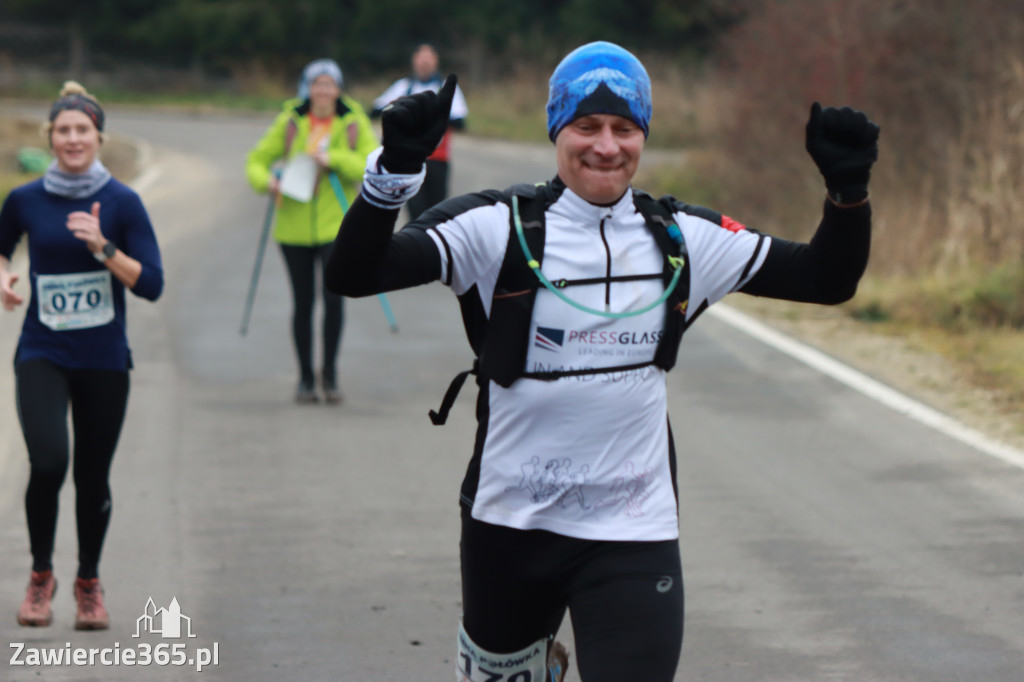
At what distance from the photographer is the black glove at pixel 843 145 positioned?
11.1 ft

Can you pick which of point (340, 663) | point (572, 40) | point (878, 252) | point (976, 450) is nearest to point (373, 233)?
point (340, 663)

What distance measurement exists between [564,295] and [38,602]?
123 inches

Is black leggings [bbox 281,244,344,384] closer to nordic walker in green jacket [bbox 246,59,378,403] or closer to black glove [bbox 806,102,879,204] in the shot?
nordic walker in green jacket [bbox 246,59,378,403]

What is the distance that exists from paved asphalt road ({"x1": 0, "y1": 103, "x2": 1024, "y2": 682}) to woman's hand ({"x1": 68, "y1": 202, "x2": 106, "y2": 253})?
1.38 meters

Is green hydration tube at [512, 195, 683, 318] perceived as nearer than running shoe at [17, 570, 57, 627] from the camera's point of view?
Yes

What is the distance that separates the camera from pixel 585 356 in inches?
141

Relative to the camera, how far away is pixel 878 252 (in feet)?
46.6

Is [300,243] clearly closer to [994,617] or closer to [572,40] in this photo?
[994,617]

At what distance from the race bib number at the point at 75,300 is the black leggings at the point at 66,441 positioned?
0.16m

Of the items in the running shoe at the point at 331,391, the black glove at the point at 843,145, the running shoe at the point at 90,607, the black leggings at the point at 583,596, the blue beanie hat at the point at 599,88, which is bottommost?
the running shoe at the point at 90,607

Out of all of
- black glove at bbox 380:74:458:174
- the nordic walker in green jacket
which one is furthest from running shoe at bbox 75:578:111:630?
the nordic walker in green jacket

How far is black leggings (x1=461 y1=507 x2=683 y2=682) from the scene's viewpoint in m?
3.48

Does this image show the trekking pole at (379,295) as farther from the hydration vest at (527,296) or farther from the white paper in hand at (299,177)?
the hydration vest at (527,296)

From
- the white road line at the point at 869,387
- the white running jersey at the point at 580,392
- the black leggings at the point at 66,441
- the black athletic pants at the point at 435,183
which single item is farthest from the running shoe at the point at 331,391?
the white running jersey at the point at 580,392
